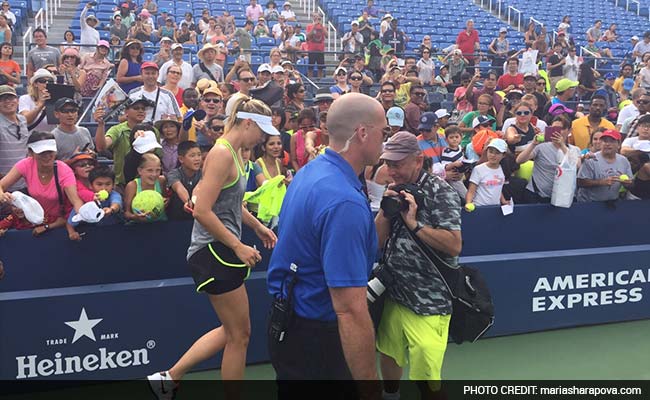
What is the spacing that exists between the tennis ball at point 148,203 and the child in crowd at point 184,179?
7.1 inches

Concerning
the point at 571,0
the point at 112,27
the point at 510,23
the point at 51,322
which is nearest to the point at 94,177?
the point at 51,322

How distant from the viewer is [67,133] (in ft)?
17.3

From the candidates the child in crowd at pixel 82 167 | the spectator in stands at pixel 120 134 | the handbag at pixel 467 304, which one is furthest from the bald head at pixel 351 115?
the spectator in stands at pixel 120 134

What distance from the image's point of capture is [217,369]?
4.84 meters

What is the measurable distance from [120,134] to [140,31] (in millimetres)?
6474

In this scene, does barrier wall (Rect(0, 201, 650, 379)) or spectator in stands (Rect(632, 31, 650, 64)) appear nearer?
barrier wall (Rect(0, 201, 650, 379))

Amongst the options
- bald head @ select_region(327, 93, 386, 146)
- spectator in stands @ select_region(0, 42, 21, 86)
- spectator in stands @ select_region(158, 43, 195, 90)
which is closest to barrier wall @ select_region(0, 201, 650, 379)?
bald head @ select_region(327, 93, 386, 146)

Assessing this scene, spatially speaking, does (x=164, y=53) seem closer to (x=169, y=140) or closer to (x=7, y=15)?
(x=7, y=15)

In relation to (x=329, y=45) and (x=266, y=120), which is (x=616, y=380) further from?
(x=329, y=45)

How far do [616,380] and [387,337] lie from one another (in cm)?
196

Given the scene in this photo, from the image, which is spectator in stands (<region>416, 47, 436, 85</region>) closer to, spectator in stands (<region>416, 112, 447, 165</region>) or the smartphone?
spectator in stands (<region>416, 112, 447, 165</region>)

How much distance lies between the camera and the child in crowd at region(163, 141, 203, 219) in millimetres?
4785

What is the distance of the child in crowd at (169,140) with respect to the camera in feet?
17.7

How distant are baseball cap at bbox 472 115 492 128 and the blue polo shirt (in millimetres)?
4850
